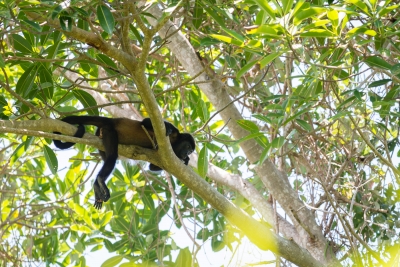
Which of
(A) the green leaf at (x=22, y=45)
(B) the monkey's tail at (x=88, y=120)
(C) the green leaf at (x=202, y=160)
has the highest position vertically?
(B) the monkey's tail at (x=88, y=120)

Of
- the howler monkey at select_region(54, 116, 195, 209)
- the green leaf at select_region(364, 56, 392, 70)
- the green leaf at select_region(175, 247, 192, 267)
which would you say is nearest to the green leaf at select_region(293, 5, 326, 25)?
the green leaf at select_region(364, 56, 392, 70)

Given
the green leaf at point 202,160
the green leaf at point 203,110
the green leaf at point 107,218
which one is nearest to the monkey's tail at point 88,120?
the green leaf at point 203,110

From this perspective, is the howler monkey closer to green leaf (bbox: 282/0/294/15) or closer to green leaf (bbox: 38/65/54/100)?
green leaf (bbox: 38/65/54/100)

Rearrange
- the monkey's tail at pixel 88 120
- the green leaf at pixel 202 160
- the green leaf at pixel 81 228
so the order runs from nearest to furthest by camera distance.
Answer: the green leaf at pixel 202 160
the monkey's tail at pixel 88 120
the green leaf at pixel 81 228

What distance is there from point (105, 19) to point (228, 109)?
6.07 ft

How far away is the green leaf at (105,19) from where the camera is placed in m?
2.99

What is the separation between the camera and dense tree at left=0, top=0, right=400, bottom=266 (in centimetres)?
303

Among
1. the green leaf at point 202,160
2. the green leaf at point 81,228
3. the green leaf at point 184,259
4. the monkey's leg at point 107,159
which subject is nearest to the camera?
the green leaf at point 184,259

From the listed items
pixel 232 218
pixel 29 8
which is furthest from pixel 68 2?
pixel 232 218

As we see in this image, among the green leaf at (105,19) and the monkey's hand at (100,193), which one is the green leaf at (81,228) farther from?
the green leaf at (105,19)

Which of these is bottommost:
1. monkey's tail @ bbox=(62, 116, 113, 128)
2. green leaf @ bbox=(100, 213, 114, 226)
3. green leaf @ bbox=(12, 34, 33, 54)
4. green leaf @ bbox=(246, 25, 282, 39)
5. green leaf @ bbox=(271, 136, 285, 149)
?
green leaf @ bbox=(271, 136, 285, 149)

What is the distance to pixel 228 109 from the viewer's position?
463 centimetres

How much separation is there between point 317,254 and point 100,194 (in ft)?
6.31

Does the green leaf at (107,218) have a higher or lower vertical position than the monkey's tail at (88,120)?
lower
